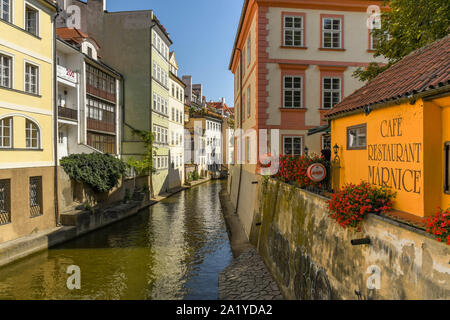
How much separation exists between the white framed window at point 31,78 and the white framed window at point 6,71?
107 cm

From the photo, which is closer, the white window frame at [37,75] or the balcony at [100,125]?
the white window frame at [37,75]

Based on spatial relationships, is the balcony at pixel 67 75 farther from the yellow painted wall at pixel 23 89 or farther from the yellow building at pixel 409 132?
the yellow building at pixel 409 132

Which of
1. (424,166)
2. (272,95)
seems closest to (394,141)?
(424,166)

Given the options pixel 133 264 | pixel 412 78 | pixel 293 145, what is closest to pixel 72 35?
pixel 293 145

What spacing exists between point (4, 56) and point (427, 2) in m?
17.9

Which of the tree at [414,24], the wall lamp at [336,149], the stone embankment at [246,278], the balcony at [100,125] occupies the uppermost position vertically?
the tree at [414,24]

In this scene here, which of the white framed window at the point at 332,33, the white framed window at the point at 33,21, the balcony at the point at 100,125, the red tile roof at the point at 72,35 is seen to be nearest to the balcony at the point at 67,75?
the balcony at the point at 100,125

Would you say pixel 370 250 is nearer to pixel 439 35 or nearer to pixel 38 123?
pixel 439 35

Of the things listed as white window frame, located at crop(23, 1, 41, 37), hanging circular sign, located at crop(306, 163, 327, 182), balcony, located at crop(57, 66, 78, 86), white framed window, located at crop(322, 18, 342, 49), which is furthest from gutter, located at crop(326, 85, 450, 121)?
balcony, located at crop(57, 66, 78, 86)

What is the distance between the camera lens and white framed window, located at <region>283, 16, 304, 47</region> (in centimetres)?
1783

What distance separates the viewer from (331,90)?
715 inches

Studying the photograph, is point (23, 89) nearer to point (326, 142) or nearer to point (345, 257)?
point (326, 142)

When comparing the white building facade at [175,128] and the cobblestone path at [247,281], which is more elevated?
the white building facade at [175,128]

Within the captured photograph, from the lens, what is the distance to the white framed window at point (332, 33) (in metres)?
18.1
